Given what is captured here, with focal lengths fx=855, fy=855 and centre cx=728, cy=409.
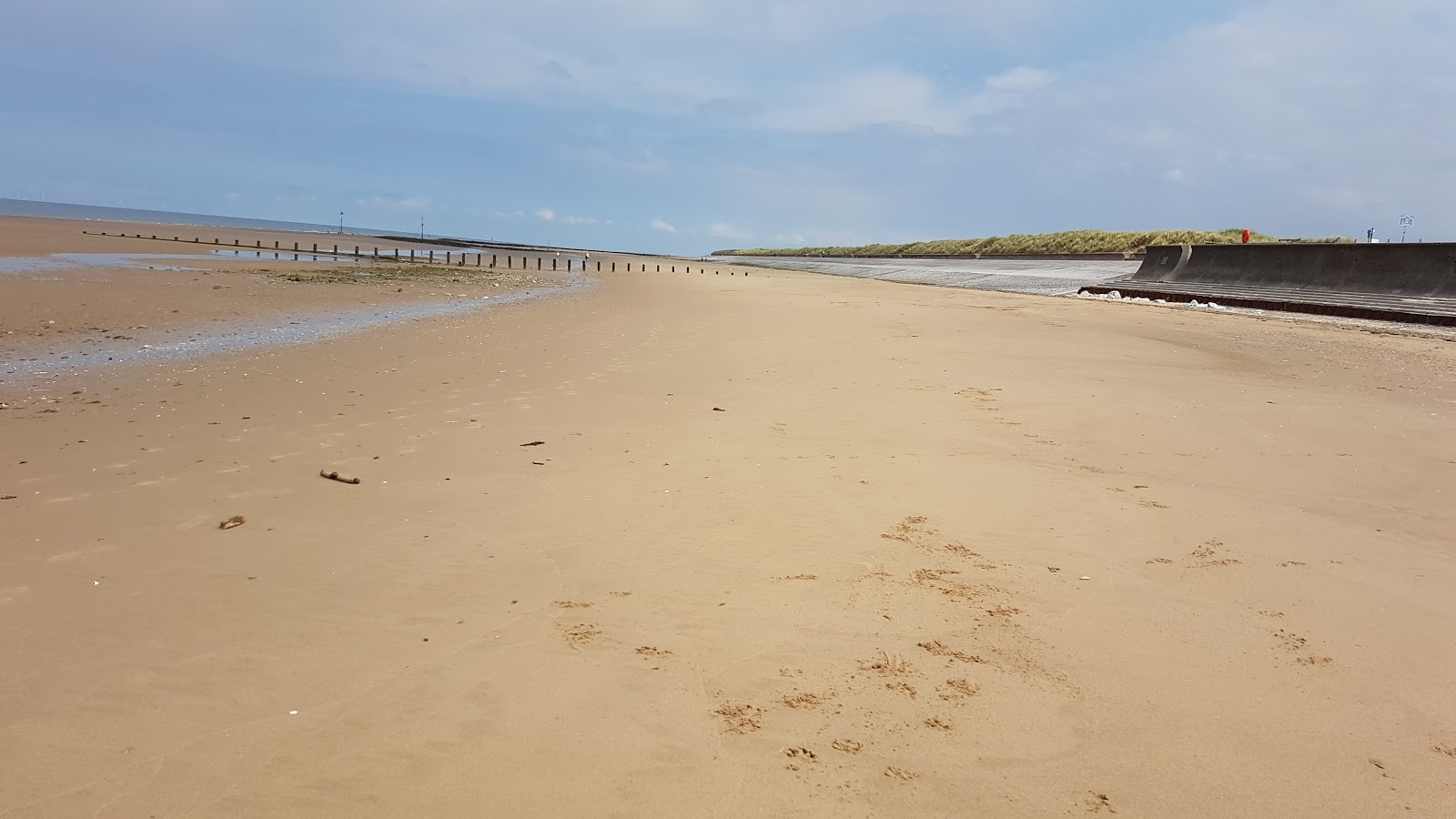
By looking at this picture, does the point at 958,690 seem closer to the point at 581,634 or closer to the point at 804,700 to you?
the point at 804,700

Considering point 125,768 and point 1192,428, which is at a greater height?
point 1192,428

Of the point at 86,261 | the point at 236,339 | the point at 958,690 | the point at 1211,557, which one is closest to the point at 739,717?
the point at 958,690

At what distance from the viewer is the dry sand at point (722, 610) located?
2.22 meters

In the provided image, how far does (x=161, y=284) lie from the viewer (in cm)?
1859

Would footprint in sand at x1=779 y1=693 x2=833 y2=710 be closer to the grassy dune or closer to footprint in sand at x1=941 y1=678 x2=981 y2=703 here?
footprint in sand at x1=941 y1=678 x2=981 y2=703

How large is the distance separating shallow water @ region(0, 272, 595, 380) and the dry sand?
2.16 metres

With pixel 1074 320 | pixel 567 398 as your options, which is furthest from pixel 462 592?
pixel 1074 320

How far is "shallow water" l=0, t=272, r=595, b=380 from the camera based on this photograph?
8805 millimetres

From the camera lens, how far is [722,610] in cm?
320

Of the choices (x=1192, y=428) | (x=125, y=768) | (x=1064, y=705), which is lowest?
(x=125, y=768)

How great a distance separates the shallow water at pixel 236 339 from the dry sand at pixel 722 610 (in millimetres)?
2157

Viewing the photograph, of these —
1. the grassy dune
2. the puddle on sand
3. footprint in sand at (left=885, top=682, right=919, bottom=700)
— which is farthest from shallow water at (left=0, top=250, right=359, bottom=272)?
the grassy dune

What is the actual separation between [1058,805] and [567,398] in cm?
580

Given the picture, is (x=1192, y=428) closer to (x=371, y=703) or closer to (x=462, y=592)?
(x=462, y=592)
